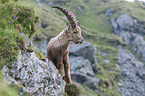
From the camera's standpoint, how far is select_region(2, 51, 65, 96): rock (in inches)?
Result: 205

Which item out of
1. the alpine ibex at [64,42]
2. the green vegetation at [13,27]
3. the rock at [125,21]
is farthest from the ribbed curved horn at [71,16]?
the rock at [125,21]

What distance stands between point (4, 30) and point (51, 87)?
2942 mm

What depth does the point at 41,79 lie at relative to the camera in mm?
5703

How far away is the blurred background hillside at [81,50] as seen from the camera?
5.41 metres

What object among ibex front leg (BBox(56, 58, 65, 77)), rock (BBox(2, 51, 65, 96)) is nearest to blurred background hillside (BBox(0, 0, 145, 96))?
rock (BBox(2, 51, 65, 96))

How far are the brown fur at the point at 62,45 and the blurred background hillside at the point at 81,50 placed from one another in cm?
81

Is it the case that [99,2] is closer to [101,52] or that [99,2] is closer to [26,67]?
[101,52]

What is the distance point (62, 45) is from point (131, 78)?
37.2 m

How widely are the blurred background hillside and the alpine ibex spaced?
0.83m

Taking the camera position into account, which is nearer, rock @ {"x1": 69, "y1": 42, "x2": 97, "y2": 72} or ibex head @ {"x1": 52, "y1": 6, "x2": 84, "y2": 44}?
ibex head @ {"x1": 52, "y1": 6, "x2": 84, "y2": 44}

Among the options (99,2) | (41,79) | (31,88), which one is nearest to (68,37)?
(41,79)

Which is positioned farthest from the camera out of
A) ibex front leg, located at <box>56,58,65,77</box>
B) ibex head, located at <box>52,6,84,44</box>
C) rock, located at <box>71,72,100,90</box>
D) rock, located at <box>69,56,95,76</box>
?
rock, located at <box>69,56,95,76</box>

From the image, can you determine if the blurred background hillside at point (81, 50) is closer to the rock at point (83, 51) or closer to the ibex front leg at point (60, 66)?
the rock at point (83, 51)

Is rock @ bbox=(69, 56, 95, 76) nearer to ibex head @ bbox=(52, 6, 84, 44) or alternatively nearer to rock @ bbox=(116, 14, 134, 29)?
ibex head @ bbox=(52, 6, 84, 44)
